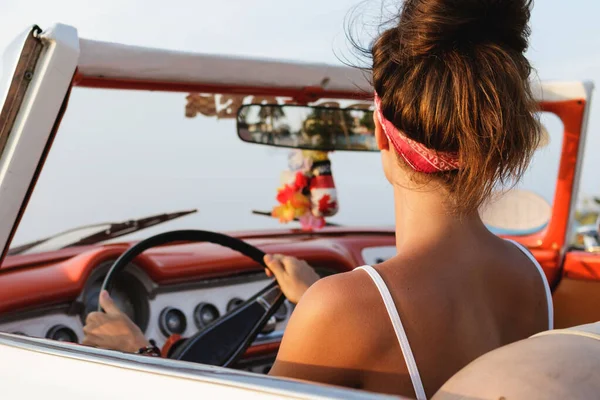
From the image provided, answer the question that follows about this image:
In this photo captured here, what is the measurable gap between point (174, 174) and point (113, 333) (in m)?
1.79

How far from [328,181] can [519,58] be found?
78.4 inches

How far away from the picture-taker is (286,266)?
2311 millimetres

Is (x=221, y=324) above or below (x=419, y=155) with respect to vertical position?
below

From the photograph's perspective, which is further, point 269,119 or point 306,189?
point 306,189

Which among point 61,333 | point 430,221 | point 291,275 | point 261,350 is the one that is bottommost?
point 61,333

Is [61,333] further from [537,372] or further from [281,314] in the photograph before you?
[537,372]

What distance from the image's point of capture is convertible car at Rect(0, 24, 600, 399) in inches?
64.4

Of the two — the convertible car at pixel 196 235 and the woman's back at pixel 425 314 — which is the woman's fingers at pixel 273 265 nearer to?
the convertible car at pixel 196 235

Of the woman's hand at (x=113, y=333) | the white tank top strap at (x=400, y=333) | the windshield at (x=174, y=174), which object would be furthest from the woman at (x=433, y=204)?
the windshield at (x=174, y=174)

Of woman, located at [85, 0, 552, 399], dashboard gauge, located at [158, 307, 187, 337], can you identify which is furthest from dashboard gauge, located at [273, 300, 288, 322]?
woman, located at [85, 0, 552, 399]

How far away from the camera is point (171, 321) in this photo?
2850 millimetres

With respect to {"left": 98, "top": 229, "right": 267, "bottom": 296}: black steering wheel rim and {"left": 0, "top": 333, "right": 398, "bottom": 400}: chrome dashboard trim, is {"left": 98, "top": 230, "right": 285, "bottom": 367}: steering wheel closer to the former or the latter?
{"left": 98, "top": 229, "right": 267, "bottom": 296}: black steering wheel rim

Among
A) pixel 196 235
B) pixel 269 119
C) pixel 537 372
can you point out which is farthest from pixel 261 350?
pixel 537 372

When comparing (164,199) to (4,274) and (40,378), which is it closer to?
(4,274)
